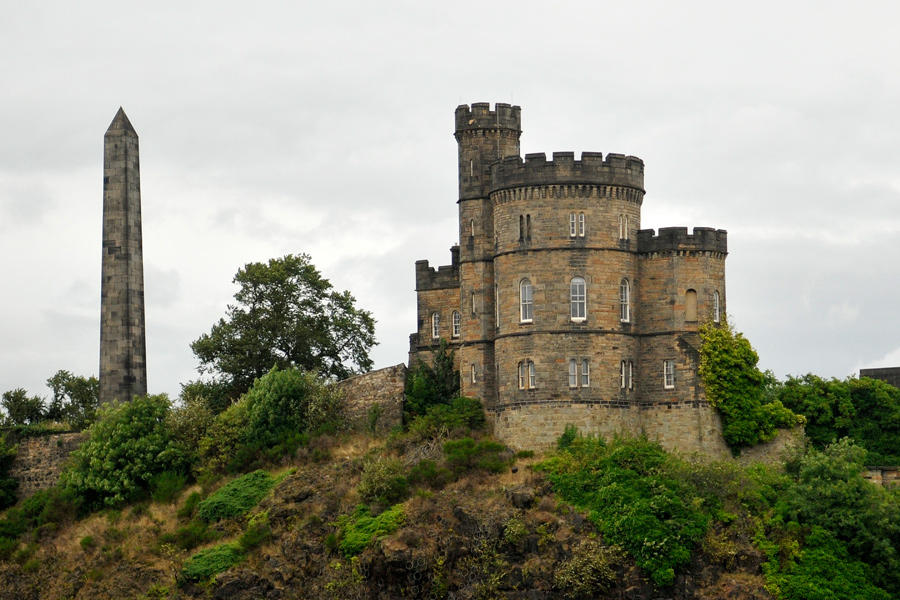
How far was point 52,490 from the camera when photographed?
7600cm

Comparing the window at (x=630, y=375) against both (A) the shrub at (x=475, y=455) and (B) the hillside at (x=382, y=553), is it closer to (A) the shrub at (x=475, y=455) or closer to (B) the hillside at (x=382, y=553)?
(B) the hillside at (x=382, y=553)

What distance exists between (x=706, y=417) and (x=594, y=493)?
8.56 meters

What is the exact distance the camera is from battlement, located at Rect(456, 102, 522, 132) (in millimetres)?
74500

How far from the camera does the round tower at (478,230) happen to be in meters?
72.0

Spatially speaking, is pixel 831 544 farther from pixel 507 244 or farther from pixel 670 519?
pixel 507 244

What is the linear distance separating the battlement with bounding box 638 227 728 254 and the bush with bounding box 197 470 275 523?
1863cm

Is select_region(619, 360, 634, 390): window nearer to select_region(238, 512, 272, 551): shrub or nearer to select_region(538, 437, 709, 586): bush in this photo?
select_region(538, 437, 709, 586): bush

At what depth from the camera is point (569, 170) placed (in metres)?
68.9

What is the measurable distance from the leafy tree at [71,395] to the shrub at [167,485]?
1239 centimetres

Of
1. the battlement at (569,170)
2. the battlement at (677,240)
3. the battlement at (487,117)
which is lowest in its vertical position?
the battlement at (677,240)

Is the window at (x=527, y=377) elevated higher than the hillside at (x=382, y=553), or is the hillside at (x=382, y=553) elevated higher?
the window at (x=527, y=377)

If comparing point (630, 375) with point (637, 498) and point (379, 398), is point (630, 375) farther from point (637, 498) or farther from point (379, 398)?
point (379, 398)

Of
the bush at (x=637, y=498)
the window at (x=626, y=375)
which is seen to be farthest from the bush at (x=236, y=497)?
the window at (x=626, y=375)

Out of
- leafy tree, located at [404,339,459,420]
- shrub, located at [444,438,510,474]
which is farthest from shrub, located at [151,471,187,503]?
shrub, located at [444,438,510,474]
